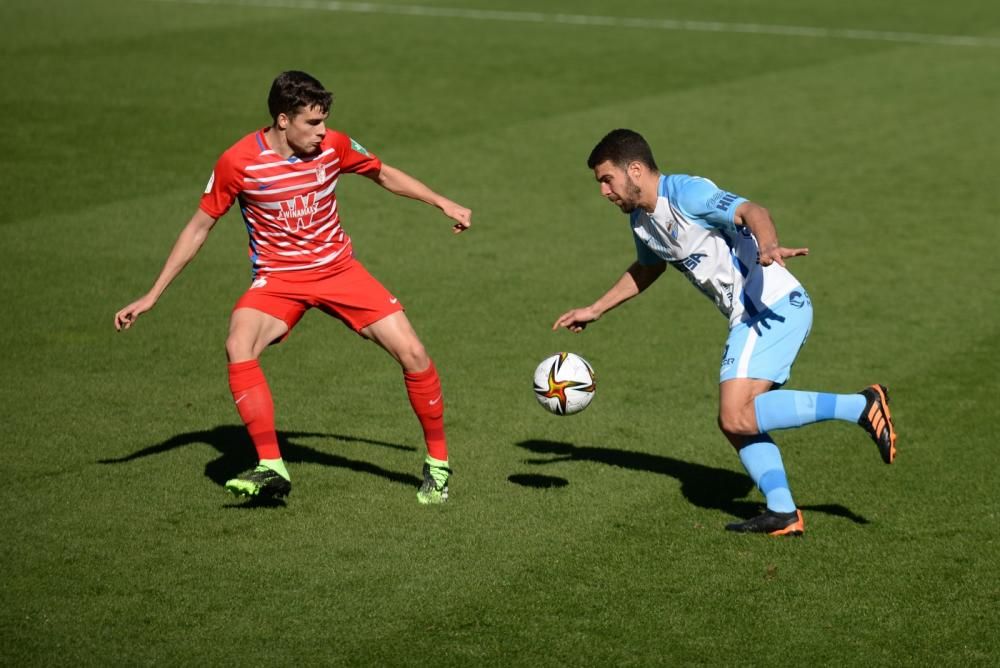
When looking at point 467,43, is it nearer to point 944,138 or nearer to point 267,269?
point 944,138

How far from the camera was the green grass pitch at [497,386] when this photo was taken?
668 cm

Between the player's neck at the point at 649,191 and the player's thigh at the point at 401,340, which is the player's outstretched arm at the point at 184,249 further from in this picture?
the player's neck at the point at 649,191

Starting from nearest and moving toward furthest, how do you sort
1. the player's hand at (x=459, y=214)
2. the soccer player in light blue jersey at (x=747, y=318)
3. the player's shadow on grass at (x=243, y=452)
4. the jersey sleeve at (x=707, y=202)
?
1. the jersey sleeve at (x=707, y=202)
2. the soccer player in light blue jersey at (x=747, y=318)
3. the player's hand at (x=459, y=214)
4. the player's shadow on grass at (x=243, y=452)

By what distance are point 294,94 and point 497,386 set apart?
3.39 m

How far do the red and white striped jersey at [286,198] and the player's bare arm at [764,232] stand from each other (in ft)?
7.93

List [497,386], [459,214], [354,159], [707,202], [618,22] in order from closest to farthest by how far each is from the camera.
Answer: [707,202]
[354,159]
[459,214]
[497,386]
[618,22]

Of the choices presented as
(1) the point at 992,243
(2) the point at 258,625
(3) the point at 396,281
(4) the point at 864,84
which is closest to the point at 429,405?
(2) the point at 258,625

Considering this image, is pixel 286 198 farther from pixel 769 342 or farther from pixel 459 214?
pixel 769 342

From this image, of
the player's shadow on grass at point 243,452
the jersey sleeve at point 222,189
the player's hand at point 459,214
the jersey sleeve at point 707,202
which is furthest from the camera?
the player's shadow on grass at point 243,452

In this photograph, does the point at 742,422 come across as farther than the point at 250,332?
No

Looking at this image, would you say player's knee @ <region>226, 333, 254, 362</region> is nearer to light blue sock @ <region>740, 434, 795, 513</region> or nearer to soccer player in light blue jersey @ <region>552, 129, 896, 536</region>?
soccer player in light blue jersey @ <region>552, 129, 896, 536</region>

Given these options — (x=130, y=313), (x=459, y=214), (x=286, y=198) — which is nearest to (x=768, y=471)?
(x=459, y=214)

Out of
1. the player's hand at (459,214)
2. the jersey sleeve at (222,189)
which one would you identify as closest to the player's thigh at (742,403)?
the player's hand at (459,214)

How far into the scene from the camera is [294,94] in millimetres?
7703
